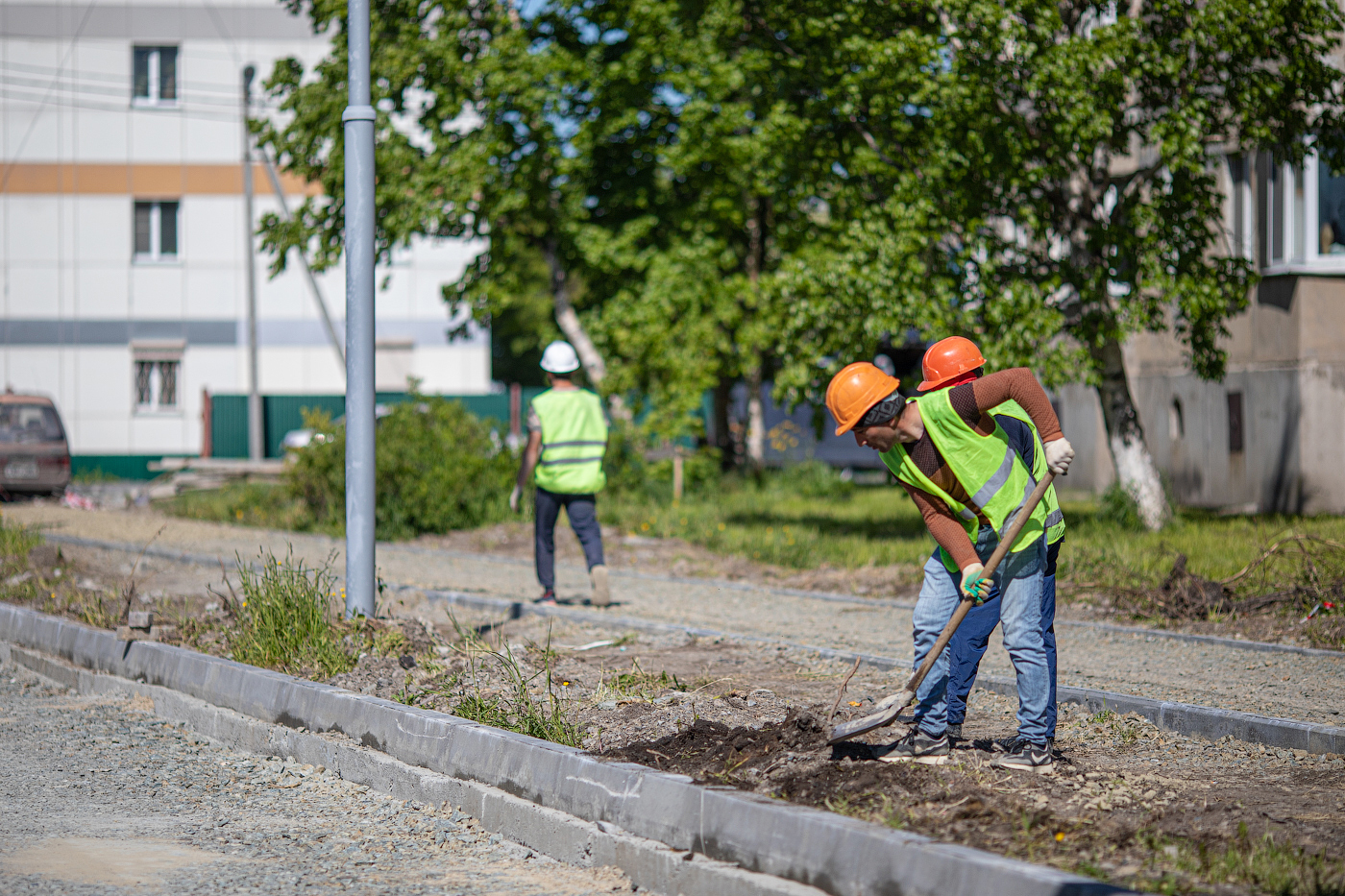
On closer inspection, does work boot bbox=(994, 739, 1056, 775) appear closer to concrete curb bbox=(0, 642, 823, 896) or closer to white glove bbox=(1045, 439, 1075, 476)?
white glove bbox=(1045, 439, 1075, 476)

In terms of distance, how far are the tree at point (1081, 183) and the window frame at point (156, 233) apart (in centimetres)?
2155

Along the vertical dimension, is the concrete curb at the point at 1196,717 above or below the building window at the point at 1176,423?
below

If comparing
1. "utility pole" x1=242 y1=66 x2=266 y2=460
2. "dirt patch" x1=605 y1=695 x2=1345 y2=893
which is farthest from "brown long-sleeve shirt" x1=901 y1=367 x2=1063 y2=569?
"utility pole" x1=242 y1=66 x2=266 y2=460

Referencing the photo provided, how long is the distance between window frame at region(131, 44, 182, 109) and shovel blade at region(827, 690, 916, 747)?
97.3 feet

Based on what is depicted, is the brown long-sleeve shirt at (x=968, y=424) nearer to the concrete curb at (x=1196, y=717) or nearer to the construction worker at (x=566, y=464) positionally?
the concrete curb at (x=1196, y=717)

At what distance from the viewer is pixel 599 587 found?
9875 mm

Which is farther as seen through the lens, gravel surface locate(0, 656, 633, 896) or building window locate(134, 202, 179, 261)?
building window locate(134, 202, 179, 261)

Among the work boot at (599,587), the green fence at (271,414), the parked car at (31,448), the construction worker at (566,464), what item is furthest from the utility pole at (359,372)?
the green fence at (271,414)

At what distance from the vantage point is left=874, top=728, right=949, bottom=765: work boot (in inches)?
198

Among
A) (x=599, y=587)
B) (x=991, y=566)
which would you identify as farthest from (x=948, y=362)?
(x=599, y=587)

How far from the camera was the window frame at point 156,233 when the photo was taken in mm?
30938

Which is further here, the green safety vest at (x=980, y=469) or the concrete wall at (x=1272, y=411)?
the concrete wall at (x=1272, y=411)

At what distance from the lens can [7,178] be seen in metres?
30.5

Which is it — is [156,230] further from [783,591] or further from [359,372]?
[359,372]
